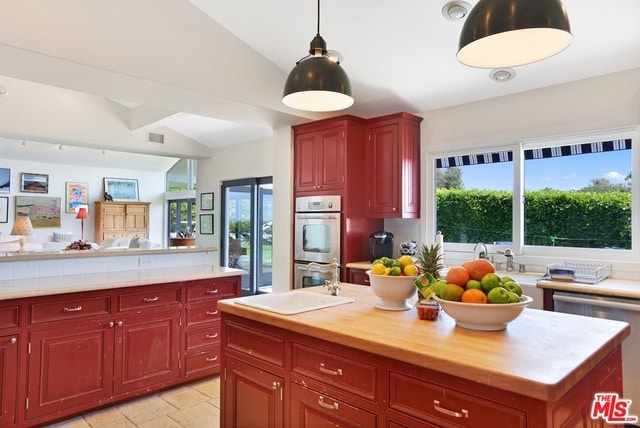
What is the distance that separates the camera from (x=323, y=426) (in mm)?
1595

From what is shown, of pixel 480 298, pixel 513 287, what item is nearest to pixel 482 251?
pixel 513 287

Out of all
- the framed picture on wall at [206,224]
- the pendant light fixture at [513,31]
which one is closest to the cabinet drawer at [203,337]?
the pendant light fixture at [513,31]

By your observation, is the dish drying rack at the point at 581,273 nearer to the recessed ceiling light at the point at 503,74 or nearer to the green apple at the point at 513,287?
the recessed ceiling light at the point at 503,74

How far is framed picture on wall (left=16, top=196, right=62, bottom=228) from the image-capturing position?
9242 mm

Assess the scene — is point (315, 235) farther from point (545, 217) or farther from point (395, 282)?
point (395, 282)

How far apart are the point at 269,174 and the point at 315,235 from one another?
7.30ft

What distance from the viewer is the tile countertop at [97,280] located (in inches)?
102

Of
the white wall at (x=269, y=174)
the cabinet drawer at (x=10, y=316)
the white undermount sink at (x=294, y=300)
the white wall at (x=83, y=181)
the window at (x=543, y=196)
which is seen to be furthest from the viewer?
the white wall at (x=83, y=181)

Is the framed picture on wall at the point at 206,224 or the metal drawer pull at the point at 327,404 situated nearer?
the metal drawer pull at the point at 327,404

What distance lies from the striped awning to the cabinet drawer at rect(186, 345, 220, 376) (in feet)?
9.62

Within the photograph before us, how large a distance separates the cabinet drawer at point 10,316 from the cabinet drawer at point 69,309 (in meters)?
0.08

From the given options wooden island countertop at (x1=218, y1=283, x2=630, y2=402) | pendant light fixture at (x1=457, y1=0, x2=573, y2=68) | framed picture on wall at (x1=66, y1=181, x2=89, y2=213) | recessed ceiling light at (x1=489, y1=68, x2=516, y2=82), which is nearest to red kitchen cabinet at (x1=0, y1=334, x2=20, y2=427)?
wooden island countertop at (x1=218, y1=283, x2=630, y2=402)

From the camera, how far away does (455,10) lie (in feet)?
9.32

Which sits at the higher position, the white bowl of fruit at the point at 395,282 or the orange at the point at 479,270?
the orange at the point at 479,270
